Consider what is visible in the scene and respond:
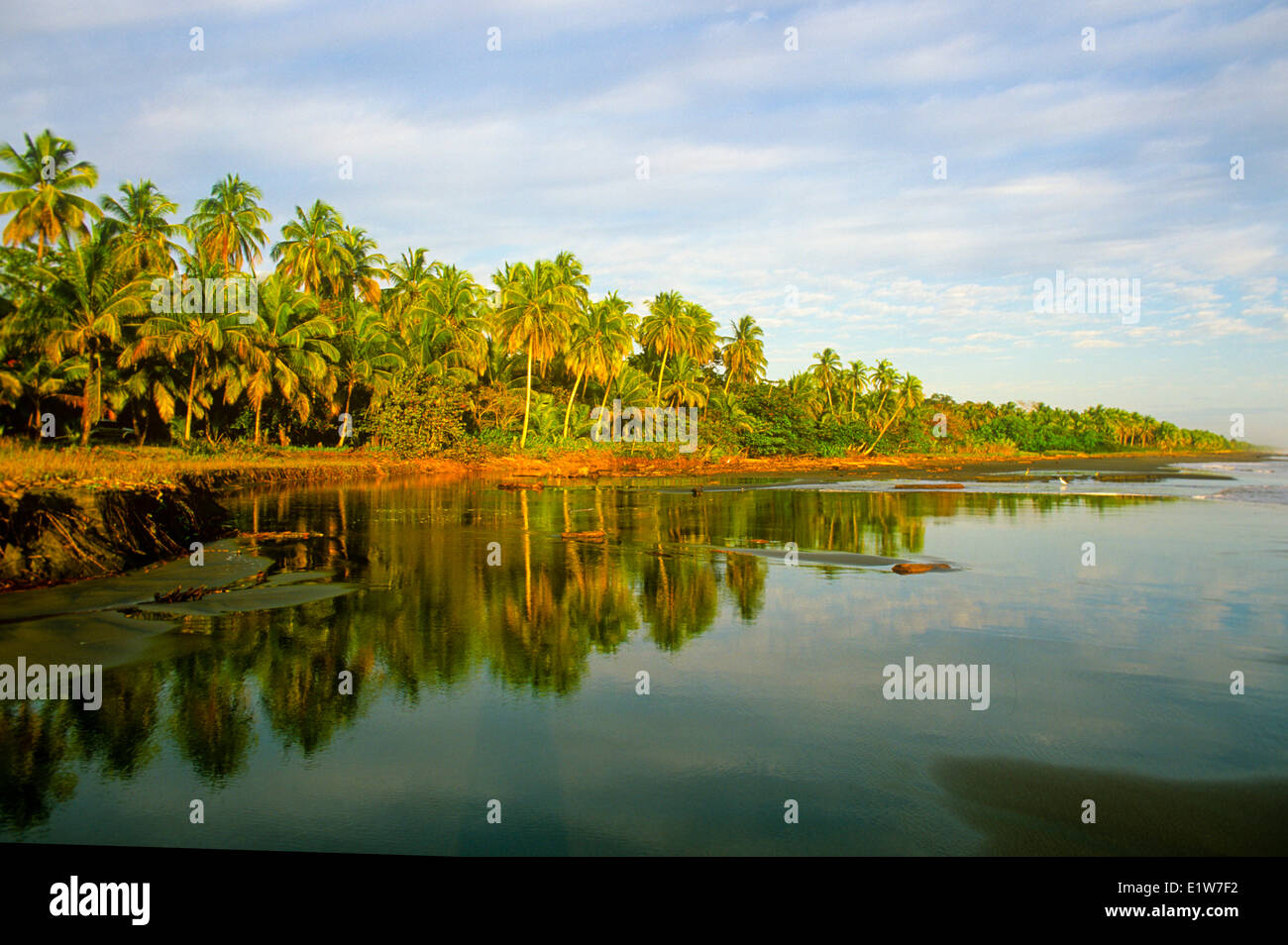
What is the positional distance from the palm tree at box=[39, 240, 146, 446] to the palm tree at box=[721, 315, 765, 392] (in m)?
57.2

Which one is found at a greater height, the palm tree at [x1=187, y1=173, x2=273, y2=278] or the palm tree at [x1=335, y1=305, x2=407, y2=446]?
the palm tree at [x1=187, y1=173, x2=273, y2=278]

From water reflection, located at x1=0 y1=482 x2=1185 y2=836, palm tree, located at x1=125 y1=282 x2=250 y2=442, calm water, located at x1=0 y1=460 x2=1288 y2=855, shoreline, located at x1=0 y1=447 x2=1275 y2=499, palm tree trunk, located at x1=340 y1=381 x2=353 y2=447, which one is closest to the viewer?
calm water, located at x1=0 y1=460 x2=1288 y2=855

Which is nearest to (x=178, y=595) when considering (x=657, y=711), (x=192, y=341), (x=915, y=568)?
(x=657, y=711)

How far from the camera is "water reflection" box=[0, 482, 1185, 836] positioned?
271 inches

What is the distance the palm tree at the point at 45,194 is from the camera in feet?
150

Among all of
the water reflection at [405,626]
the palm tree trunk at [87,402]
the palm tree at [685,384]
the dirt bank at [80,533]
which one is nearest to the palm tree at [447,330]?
the palm tree at [685,384]

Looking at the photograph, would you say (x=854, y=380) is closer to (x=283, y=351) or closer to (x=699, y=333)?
(x=699, y=333)

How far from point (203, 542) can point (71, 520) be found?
190 inches

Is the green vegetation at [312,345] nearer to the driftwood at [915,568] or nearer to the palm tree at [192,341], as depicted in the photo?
the palm tree at [192,341]

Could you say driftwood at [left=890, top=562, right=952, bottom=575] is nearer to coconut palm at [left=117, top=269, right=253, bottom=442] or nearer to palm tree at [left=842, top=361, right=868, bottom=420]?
coconut palm at [left=117, top=269, right=253, bottom=442]

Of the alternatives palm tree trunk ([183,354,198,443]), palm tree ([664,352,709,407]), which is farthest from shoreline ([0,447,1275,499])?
palm tree ([664,352,709,407])
